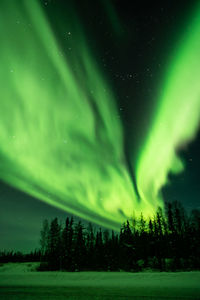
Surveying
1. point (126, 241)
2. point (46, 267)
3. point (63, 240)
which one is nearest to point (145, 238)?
point (126, 241)

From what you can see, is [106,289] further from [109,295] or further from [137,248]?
[137,248]

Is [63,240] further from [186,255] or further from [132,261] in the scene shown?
[186,255]

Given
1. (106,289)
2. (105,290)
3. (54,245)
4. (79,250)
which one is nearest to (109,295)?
(105,290)

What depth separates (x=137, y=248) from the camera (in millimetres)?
44938

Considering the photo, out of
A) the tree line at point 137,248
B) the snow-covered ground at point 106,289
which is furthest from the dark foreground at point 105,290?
the tree line at point 137,248

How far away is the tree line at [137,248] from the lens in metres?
38.7

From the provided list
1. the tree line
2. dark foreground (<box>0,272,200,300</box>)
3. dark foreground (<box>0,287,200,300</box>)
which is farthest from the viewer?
the tree line

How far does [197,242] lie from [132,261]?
1616 cm

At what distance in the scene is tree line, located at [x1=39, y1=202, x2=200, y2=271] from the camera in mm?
38688

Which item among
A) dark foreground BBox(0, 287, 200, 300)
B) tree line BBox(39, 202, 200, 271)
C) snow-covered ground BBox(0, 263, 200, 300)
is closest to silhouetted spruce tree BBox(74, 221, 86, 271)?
tree line BBox(39, 202, 200, 271)

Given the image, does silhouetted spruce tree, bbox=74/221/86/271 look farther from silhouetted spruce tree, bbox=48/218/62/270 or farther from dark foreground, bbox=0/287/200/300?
dark foreground, bbox=0/287/200/300

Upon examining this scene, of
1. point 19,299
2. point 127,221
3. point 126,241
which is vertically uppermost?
point 127,221

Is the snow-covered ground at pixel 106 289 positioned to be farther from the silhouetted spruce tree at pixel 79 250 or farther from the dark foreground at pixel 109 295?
the silhouetted spruce tree at pixel 79 250

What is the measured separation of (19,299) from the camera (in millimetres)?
7629
